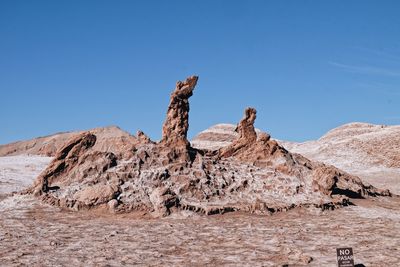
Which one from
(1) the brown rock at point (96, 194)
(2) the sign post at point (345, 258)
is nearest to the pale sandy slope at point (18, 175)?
(1) the brown rock at point (96, 194)

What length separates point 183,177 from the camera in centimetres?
2258

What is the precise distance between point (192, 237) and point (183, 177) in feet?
21.3

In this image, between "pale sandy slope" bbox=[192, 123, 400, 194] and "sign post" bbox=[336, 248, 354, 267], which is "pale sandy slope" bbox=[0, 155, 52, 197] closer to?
"sign post" bbox=[336, 248, 354, 267]

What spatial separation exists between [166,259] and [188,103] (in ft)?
41.8

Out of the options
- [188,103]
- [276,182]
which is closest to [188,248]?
[276,182]

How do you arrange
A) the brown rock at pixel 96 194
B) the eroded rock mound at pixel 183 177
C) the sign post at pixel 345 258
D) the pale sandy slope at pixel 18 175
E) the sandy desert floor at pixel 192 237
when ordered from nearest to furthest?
1. the sign post at pixel 345 258
2. the sandy desert floor at pixel 192 237
3. the brown rock at pixel 96 194
4. the eroded rock mound at pixel 183 177
5. the pale sandy slope at pixel 18 175

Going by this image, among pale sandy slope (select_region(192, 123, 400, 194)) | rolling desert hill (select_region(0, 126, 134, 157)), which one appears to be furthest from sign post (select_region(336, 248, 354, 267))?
rolling desert hill (select_region(0, 126, 134, 157))

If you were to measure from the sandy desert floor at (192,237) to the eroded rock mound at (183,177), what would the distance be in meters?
0.88

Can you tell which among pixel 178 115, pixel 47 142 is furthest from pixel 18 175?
pixel 47 142

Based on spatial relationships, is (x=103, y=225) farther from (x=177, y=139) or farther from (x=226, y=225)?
(x=177, y=139)

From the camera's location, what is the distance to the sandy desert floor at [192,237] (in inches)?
528

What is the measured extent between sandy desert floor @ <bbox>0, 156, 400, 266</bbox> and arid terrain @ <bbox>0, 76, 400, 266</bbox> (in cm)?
4

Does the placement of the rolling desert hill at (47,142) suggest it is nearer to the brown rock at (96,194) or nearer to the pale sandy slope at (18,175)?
the pale sandy slope at (18,175)

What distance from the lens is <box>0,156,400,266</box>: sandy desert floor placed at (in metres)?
13.4
